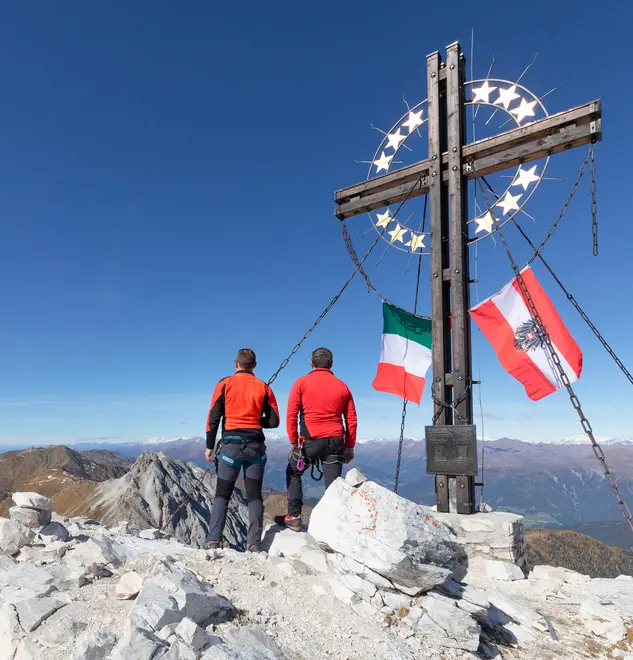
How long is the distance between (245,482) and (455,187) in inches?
277

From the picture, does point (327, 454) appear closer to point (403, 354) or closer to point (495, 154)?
point (403, 354)

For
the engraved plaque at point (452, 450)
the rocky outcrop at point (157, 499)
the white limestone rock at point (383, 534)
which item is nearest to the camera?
the white limestone rock at point (383, 534)

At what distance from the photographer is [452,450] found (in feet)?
28.2

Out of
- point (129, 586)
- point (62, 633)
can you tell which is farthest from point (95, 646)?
point (129, 586)

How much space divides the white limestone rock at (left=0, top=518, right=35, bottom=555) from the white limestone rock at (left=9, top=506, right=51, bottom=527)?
17 centimetres

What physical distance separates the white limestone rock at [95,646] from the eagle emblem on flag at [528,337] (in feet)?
26.6

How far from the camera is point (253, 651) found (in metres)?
3.83

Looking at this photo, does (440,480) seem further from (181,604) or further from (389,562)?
(181,604)

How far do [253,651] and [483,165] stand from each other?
9021mm

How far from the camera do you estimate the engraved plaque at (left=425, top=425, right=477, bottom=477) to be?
27.6 ft

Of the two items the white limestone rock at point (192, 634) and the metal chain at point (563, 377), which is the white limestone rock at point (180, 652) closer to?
the white limestone rock at point (192, 634)

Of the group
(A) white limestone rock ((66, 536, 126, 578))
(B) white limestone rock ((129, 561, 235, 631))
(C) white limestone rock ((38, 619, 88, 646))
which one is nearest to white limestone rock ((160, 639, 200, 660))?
(B) white limestone rock ((129, 561, 235, 631))

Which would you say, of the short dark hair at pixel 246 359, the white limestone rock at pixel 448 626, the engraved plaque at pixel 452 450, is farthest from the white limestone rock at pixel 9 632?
the engraved plaque at pixel 452 450

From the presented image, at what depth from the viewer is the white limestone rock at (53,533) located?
6.32 m
